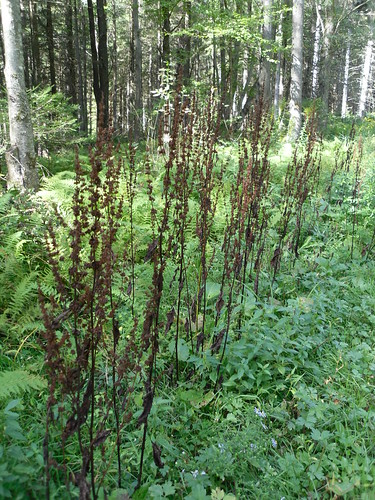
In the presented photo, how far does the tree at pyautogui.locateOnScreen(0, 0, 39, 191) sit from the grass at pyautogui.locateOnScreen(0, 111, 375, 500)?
1.18 meters

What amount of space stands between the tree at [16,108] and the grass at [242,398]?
1178mm

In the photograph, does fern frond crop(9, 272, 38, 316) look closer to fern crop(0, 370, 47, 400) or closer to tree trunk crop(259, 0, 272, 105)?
fern crop(0, 370, 47, 400)

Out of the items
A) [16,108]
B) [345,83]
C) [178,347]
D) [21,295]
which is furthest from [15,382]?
[345,83]

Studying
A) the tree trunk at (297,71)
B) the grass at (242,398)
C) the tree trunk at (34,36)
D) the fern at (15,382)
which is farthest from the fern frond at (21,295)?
the tree trunk at (34,36)

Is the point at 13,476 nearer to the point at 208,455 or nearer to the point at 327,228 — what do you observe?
the point at 208,455

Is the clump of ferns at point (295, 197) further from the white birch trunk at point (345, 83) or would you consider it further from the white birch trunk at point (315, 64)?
the white birch trunk at point (345, 83)

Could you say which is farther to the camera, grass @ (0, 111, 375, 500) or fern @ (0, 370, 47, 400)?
fern @ (0, 370, 47, 400)

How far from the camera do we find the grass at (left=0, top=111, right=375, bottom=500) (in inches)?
71.2

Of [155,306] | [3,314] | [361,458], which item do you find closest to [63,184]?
[3,314]

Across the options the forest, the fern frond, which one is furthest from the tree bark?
the fern frond

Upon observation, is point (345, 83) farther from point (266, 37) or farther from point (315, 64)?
point (266, 37)

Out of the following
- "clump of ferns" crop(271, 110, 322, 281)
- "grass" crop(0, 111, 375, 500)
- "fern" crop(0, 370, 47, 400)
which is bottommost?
"grass" crop(0, 111, 375, 500)

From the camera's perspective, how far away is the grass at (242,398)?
1.81 metres

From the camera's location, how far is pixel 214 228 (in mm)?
5008
